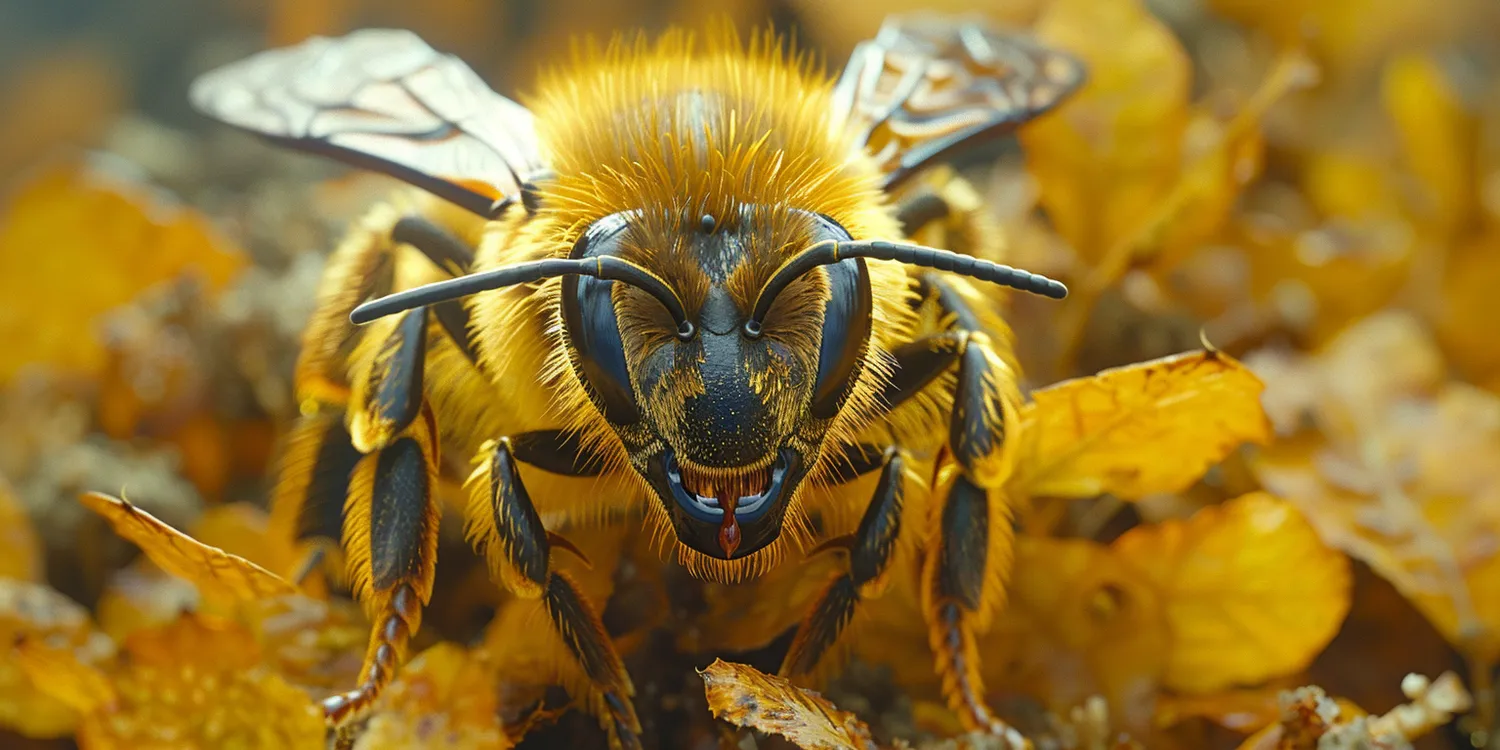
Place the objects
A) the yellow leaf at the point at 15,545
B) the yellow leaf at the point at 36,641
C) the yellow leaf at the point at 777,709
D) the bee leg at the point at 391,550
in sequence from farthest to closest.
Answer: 1. the yellow leaf at the point at 15,545
2. the yellow leaf at the point at 36,641
3. the bee leg at the point at 391,550
4. the yellow leaf at the point at 777,709

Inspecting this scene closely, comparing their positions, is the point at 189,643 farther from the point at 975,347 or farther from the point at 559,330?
the point at 975,347

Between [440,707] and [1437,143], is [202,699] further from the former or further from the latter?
[1437,143]

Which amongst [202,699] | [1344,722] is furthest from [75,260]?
[1344,722]

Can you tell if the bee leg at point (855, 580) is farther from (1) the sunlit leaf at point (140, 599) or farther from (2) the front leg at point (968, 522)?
(1) the sunlit leaf at point (140, 599)

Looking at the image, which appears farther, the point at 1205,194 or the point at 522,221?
the point at 1205,194

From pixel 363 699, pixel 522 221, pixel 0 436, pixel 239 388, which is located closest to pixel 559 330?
pixel 522 221

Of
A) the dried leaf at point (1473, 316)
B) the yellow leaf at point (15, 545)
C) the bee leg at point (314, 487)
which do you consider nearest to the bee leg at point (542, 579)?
the bee leg at point (314, 487)

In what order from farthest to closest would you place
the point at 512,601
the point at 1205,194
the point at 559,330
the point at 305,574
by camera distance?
the point at 1205,194 → the point at 305,574 → the point at 512,601 → the point at 559,330

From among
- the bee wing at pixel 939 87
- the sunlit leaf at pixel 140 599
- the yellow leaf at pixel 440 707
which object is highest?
the bee wing at pixel 939 87
